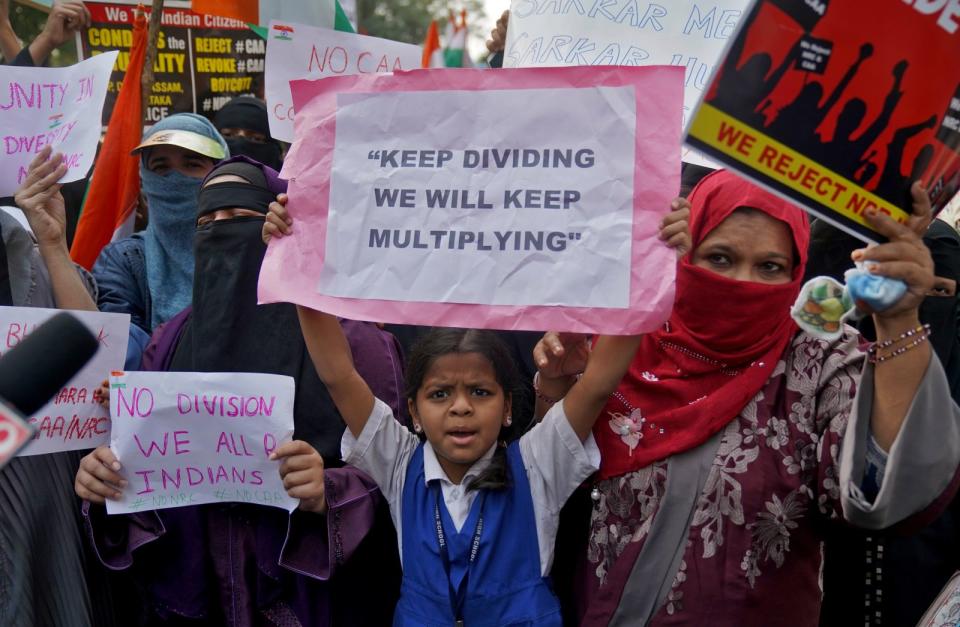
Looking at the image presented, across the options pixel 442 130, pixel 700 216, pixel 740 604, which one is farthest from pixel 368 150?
pixel 740 604

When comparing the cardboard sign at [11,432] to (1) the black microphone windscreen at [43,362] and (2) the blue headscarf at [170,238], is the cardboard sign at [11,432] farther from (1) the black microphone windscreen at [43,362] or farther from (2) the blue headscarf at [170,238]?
(2) the blue headscarf at [170,238]

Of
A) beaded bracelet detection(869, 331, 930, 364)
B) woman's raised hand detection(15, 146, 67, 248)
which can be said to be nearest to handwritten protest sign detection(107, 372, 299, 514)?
woman's raised hand detection(15, 146, 67, 248)

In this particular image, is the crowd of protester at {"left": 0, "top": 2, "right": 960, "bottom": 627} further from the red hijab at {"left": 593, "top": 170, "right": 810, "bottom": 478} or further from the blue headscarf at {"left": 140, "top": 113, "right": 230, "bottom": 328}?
the blue headscarf at {"left": 140, "top": 113, "right": 230, "bottom": 328}

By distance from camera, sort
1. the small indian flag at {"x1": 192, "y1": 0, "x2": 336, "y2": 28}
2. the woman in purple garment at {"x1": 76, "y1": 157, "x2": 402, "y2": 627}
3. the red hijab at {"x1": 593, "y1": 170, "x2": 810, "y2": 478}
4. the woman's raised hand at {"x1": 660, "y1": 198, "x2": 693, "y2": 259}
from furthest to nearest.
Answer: the small indian flag at {"x1": 192, "y1": 0, "x2": 336, "y2": 28}
the woman in purple garment at {"x1": 76, "y1": 157, "x2": 402, "y2": 627}
the red hijab at {"x1": 593, "y1": 170, "x2": 810, "y2": 478}
the woman's raised hand at {"x1": 660, "y1": 198, "x2": 693, "y2": 259}

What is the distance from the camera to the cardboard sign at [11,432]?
1122 mm

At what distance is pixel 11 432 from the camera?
114 centimetres

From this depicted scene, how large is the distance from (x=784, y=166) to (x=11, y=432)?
139 cm

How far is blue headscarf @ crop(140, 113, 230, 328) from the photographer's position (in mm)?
3559

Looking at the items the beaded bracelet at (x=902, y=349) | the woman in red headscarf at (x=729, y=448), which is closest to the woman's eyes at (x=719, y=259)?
the woman in red headscarf at (x=729, y=448)

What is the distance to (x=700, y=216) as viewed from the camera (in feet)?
7.73

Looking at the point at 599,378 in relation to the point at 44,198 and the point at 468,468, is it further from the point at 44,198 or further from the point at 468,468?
the point at 44,198

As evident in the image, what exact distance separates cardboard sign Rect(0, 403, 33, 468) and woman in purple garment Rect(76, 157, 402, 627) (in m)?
1.36

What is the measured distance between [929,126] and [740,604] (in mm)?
1169

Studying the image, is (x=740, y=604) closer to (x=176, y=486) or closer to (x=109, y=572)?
(x=176, y=486)
